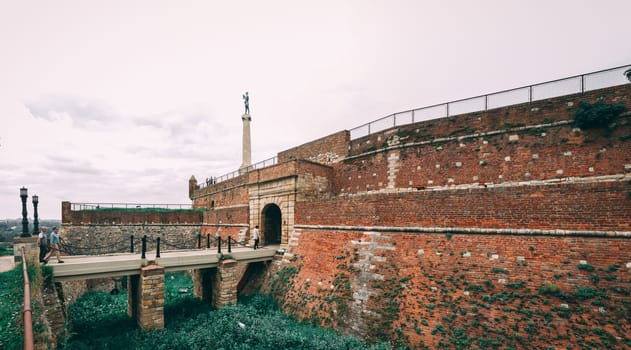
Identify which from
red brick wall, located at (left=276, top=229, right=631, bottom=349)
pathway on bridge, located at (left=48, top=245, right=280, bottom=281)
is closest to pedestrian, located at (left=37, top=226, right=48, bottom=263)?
pathway on bridge, located at (left=48, top=245, right=280, bottom=281)

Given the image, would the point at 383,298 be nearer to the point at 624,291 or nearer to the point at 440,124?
the point at 624,291

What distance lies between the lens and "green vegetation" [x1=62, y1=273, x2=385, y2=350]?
9219 millimetres

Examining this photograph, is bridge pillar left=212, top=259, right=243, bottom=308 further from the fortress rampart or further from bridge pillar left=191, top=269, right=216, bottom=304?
the fortress rampart

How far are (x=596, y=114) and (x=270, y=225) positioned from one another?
15.7m

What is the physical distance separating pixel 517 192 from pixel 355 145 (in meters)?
10.7

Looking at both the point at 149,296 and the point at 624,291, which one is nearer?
the point at 624,291

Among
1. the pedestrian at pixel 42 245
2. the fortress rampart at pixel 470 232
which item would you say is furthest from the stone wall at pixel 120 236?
the fortress rampart at pixel 470 232

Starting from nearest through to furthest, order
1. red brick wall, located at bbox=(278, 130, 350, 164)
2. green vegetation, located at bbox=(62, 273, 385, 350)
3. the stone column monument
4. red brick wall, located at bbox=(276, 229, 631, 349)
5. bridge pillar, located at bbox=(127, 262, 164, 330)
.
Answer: red brick wall, located at bbox=(276, 229, 631, 349)
green vegetation, located at bbox=(62, 273, 385, 350)
bridge pillar, located at bbox=(127, 262, 164, 330)
red brick wall, located at bbox=(278, 130, 350, 164)
the stone column monument

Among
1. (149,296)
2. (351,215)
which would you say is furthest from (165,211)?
(351,215)

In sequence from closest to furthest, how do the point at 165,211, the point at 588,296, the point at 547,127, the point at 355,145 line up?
1. the point at 588,296
2. the point at 547,127
3. the point at 355,145
4. the point at 165,211

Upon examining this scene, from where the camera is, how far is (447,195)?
9719 millimetres

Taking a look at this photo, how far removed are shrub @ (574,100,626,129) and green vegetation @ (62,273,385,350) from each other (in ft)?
35.7

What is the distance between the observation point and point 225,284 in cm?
1288

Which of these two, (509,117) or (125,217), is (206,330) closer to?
(509,117)
